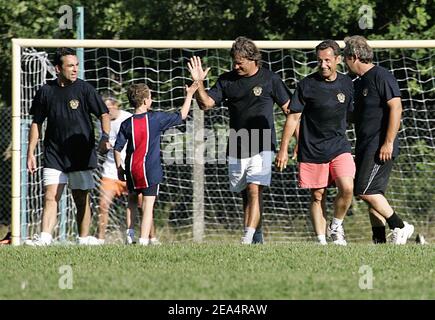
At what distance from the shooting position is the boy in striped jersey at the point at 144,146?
10.5 metres

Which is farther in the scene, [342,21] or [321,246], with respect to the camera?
[342,21]

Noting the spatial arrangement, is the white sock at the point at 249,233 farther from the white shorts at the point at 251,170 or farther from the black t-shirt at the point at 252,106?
the black t-shirt at the point at 252,106

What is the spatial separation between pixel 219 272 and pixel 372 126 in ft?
9.39

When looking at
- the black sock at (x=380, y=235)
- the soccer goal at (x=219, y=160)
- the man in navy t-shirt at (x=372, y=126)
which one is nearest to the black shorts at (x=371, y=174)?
the man in navy t-shirt at (x=372, y=126)

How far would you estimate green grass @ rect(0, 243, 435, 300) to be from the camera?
7340mm

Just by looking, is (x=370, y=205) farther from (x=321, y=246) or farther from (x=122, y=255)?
(x=122, y=255)

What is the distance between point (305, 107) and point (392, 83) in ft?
2.80

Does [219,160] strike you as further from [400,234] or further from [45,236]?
[400,234]

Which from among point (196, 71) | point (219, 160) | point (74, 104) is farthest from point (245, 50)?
point (219, 160)

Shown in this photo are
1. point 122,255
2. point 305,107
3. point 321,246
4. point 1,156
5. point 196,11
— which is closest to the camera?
point 122,255

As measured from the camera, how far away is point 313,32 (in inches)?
611

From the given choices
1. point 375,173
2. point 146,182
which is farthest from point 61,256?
point 375,173

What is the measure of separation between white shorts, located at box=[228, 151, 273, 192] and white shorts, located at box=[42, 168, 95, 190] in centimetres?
147

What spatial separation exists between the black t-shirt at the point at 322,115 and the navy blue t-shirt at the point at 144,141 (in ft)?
3.96
